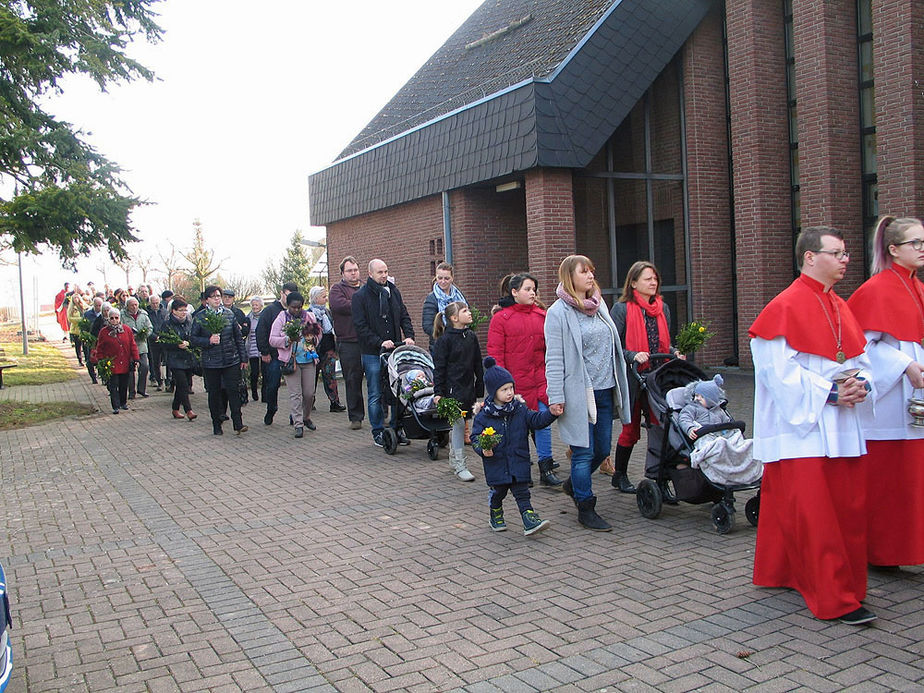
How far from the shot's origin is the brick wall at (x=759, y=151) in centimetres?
1617

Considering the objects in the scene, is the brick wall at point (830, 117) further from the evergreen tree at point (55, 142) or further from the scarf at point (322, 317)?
the evergreen tree at point (55, 142)

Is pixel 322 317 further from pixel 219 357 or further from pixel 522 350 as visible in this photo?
pixel 522 350

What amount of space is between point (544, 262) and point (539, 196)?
117 cm

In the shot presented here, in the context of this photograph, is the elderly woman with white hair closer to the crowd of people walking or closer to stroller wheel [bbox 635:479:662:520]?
the crowd of people walking

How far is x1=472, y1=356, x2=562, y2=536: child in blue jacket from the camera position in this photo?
259 inches

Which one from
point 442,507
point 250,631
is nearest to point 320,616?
point 250,631

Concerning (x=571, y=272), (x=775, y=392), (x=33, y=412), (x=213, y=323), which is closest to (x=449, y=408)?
(x=571, y=272)

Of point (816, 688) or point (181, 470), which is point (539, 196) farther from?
point (816, 688)

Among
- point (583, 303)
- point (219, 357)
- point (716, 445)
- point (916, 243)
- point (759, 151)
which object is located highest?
point (759, 151)

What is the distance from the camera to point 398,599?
5.40 metres

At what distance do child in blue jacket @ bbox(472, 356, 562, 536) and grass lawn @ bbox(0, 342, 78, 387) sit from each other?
19525 mm

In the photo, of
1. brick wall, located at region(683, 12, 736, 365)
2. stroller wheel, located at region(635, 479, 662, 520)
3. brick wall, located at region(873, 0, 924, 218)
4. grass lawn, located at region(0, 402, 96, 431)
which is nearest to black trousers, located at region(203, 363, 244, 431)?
grass lawn, located at region(0, 402, 96, 431)

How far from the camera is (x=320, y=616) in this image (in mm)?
5191

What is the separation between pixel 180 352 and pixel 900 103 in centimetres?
1242
